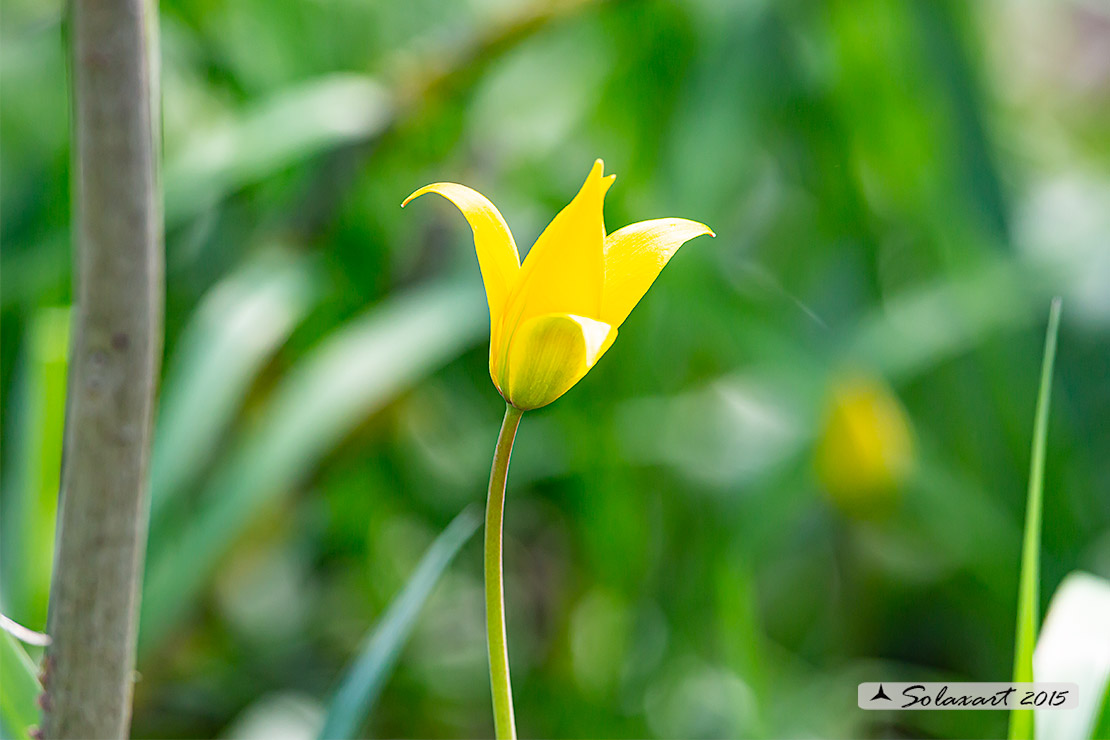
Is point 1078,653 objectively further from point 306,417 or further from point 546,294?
point 306,417

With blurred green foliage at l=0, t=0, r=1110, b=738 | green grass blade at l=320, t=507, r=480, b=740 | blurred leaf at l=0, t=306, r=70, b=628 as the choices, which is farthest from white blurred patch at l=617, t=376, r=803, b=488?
green grass blade at l=320, t=507, r=480, b=740

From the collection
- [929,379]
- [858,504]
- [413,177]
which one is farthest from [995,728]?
[413,177]

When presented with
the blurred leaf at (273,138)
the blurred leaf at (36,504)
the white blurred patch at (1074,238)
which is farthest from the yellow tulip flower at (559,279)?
the white blurred patch at (1074,238)

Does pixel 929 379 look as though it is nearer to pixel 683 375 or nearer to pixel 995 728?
pixel 683 375

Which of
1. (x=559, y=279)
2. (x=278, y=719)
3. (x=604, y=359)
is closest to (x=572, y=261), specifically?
(x=559, y=279)

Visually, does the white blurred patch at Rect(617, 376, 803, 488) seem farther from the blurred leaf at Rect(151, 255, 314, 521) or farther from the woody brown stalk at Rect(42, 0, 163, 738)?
the woody brown stalk at Rect(42, 0, 163, 738)

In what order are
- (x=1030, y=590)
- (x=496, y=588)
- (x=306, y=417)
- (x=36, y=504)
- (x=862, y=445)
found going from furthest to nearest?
(x=862, y=445) → (x=306, y=417) → (x=36, y=504) → (x=1030, y=590) → (x=496, y=588)

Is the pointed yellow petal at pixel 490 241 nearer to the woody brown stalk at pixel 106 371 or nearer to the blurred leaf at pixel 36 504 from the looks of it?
the woody brown stalk at pixel 106 371
